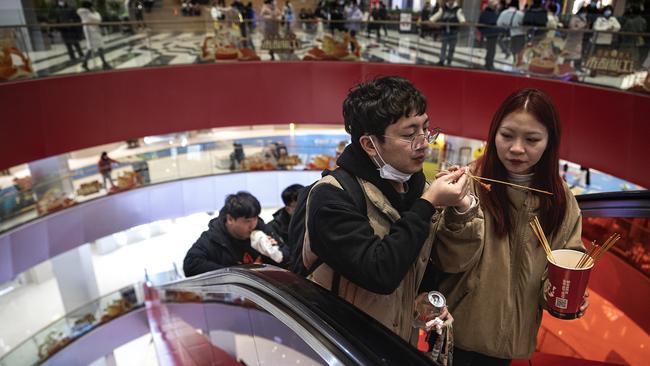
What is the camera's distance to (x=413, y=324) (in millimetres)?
1840

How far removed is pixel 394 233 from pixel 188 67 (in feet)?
30.0

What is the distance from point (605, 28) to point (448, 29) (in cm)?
286

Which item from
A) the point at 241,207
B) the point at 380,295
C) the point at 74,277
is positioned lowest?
the point at 74,277

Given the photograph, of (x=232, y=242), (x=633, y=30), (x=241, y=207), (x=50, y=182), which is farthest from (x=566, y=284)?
(x=50, y=182)

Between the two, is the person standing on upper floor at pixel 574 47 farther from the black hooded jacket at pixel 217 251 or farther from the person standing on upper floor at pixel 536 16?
the black hooded jacket at pixel 217 251

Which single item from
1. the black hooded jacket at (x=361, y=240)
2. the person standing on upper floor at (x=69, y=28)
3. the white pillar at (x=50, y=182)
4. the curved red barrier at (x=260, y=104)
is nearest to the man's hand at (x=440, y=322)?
the black hooded jacket at (x=361, y=240)

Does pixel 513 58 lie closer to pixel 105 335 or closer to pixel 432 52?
pixel 432 52

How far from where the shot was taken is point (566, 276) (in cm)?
162

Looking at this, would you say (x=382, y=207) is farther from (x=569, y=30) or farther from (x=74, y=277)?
(x=74, y=277)

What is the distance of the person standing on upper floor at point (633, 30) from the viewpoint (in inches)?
268

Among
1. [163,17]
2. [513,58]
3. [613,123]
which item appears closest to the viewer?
[613,123]

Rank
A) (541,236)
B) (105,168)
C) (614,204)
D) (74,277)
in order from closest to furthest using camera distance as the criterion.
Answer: (541,236), (614,204), (105,168), (74,277)

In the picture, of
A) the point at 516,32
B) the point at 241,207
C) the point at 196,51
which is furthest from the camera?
the point at 196,51

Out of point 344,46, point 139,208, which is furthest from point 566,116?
point 139,208
